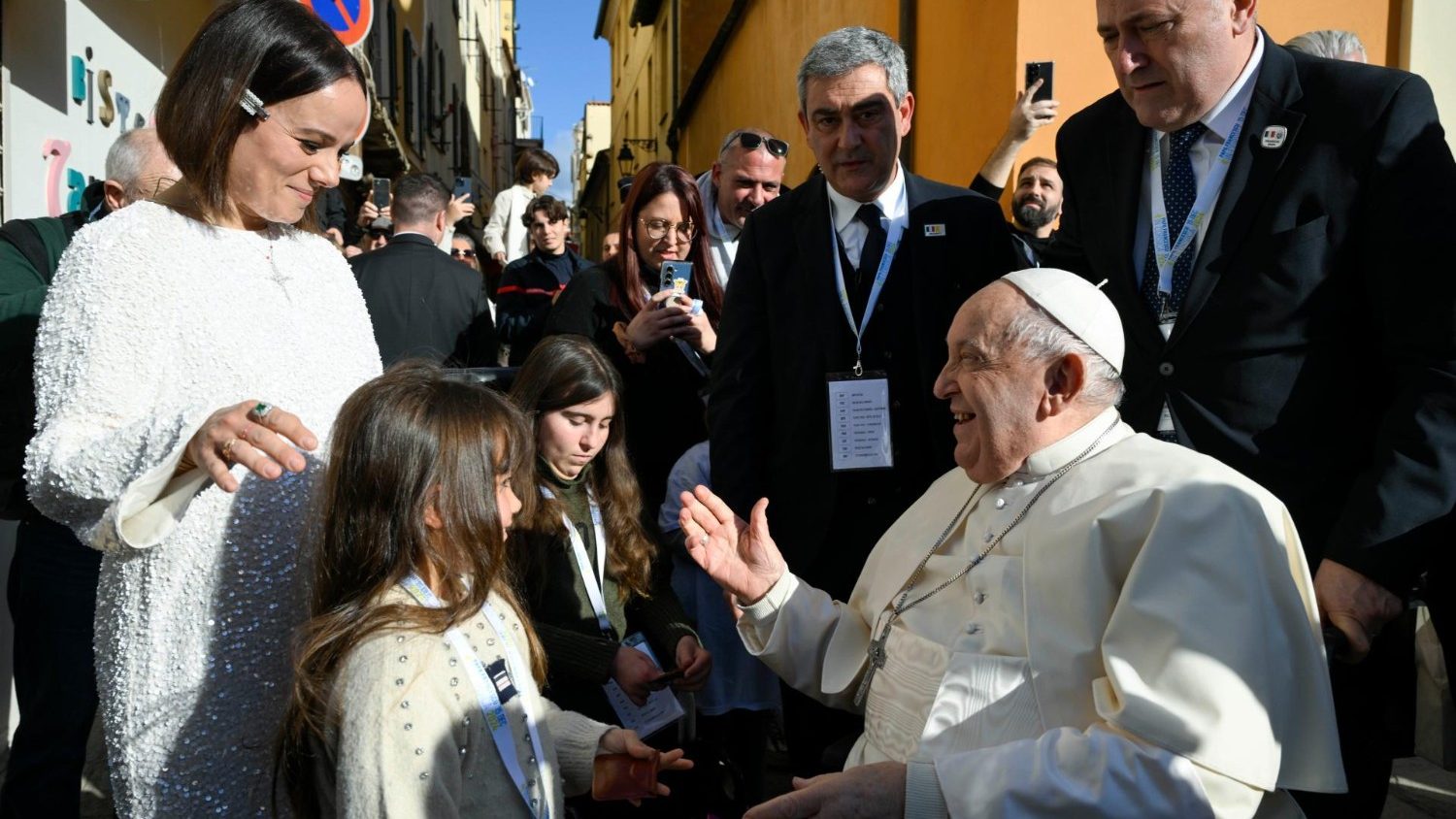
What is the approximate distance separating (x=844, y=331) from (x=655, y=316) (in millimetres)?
906

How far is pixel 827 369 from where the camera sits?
329 centimetres

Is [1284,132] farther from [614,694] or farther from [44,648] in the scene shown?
[44,648]

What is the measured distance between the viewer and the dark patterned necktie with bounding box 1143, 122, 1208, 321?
2.63m

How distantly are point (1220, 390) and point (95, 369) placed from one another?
216 cm

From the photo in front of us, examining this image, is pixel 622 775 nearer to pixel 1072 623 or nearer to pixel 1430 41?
pixel 1072 623

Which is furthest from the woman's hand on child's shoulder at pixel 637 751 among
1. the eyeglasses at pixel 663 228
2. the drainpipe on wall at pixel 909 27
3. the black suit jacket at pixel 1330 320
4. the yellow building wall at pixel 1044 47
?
the drainpipe on wall at pixel 909 27

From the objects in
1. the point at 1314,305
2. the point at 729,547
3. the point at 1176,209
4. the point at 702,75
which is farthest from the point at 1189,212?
the point at 702,75

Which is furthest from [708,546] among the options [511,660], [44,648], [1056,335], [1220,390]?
[44,648]

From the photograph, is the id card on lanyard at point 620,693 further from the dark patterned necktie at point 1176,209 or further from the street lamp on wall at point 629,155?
the street lamp on wall at point 629,155

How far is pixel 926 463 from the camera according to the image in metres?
3.28

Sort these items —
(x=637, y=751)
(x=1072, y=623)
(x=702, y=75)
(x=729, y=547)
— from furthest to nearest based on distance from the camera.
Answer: (x=702, y=75) < (x=729, y=547) < (x=637, y=751) < (x=1072, y=623)

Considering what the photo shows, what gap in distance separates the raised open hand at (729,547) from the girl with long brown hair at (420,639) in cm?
38

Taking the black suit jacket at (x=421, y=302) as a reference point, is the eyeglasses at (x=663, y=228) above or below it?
above

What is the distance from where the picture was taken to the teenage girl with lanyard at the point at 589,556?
317 cm
